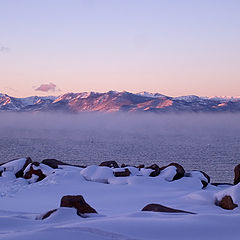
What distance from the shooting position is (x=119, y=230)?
4.90m

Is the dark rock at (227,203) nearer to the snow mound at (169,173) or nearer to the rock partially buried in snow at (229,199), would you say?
the rock partially buried in snow at (229,199)

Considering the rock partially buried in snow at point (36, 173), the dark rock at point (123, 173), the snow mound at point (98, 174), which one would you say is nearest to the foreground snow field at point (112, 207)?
the snow mound at point (98, 174)

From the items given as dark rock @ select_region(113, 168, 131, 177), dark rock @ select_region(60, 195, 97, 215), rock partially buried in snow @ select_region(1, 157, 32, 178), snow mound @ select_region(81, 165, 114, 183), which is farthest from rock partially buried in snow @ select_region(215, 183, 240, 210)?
rock partially buried in snow @ select_region(1, 157, 32, 178)

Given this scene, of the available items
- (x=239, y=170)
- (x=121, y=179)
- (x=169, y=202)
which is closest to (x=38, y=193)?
(x=121, y=179)

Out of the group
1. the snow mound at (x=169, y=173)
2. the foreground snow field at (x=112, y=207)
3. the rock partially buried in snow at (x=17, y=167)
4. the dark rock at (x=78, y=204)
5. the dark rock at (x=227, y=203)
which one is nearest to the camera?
the foreground snow field at (x=112, y=207)

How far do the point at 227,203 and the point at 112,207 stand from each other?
3780 millimetres

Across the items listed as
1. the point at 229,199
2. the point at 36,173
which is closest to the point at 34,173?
the point at 36,173

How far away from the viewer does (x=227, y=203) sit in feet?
34.0

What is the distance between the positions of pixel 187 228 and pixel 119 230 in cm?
101

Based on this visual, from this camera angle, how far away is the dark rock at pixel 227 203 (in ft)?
33.2

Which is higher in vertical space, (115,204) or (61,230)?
(61,230)

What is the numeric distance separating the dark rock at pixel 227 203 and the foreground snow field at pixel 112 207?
13cm

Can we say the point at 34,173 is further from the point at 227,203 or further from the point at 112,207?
the point at 227,203

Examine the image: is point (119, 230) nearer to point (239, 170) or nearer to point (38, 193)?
point (38, 193)
